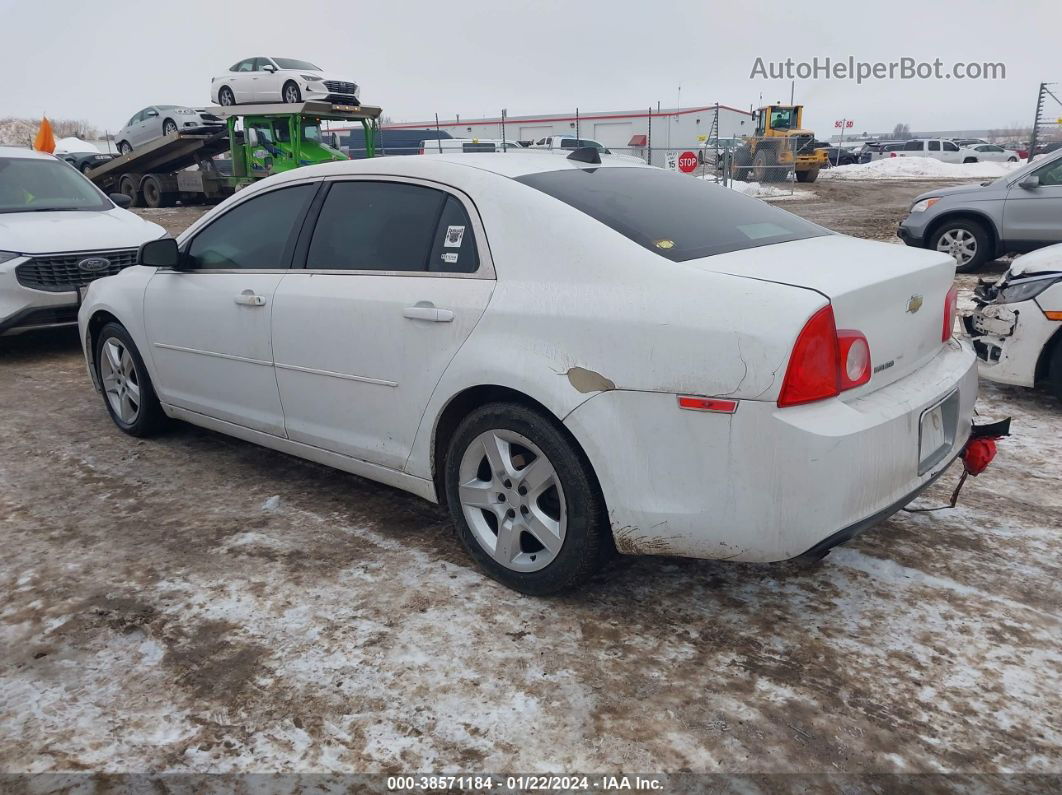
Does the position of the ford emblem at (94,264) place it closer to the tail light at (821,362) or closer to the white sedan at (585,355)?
the white sedan at (585,355)

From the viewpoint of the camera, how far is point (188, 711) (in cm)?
248

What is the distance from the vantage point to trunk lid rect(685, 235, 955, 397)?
2.62m

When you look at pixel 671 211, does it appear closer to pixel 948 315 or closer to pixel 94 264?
pixel 948 315

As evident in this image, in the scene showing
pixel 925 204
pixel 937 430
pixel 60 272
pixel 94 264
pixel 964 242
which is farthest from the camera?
pixel 925 204

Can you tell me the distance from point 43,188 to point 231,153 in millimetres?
11002

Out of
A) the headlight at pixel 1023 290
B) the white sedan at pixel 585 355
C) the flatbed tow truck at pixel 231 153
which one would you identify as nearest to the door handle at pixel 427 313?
the white sedan at pixel 585 355

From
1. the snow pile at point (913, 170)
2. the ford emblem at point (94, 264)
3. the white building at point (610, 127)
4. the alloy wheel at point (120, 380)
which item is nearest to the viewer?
the alloy wheel at point (120, 380)

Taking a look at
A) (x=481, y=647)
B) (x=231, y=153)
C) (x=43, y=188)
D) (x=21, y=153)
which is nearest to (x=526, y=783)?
(x=481, y=647)

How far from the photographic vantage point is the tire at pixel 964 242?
32.9 feet

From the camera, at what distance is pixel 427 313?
125 inches

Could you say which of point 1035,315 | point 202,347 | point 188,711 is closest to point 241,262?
point 202,347

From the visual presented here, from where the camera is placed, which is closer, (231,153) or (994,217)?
(994,217)

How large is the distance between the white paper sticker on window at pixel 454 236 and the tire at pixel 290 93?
639 inches

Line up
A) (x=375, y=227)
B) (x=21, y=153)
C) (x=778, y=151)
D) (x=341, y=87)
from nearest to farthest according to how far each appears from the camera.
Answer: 1. (x=375, y=227)
2. (x=21, y=153)
3. (x=341, y=87)
4. (x=778, y=151)
